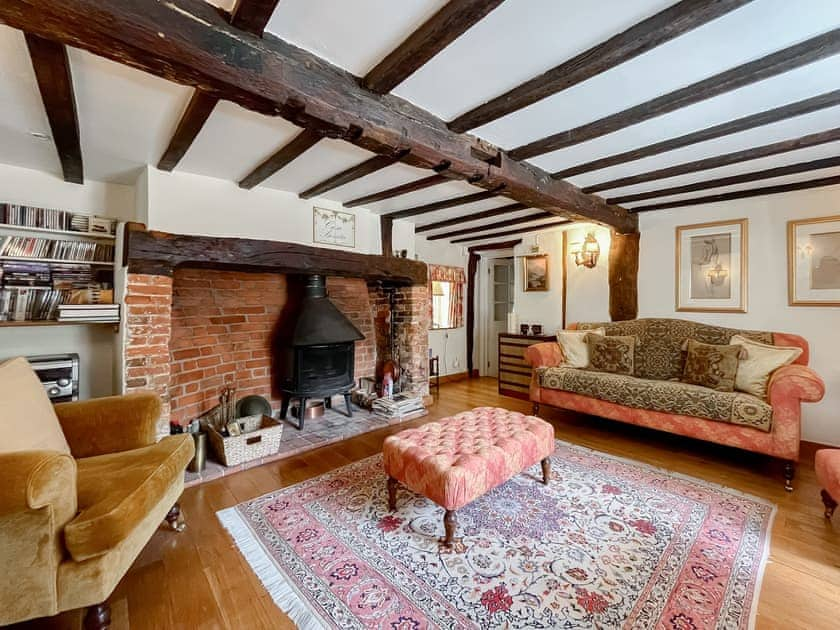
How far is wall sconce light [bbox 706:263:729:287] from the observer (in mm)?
3508

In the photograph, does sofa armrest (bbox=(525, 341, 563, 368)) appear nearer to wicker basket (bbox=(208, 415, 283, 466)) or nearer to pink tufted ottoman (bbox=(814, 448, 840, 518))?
pink tufted ottoman (bbox=(814, 448, 840, 518))

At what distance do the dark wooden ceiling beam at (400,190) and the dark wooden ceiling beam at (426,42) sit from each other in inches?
41.8

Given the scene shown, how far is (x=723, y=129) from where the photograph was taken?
81.2 inches

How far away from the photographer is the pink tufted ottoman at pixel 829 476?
1.80 m

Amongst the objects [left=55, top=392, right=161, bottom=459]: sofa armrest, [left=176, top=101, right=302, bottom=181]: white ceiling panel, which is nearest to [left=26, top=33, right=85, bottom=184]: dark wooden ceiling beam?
[left=176, top=101, right=302, bottom=181]: white ceiling panel

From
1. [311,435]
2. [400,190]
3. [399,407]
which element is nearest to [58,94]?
[400,190]

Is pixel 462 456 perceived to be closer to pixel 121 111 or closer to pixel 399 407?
pixel 399 407

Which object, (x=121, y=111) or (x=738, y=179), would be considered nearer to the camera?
(x=121, y=111)

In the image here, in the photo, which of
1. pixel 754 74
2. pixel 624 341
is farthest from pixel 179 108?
pixel 624 341

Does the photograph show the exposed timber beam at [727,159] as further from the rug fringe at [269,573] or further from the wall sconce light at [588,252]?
the rug fringe at [269,573]

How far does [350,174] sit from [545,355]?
8.81 feet

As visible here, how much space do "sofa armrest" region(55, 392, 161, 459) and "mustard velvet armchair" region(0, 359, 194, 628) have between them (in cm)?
4

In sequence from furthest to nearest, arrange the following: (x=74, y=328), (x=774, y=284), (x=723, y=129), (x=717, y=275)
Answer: (x=717, y=275), (x=774, y=284), (x=74, y=328), (x=723, y=129)

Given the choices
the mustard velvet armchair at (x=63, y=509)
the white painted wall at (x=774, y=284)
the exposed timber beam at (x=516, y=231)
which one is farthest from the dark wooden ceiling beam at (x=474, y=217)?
the mustard velvet armchair at (x=63, y=509)
